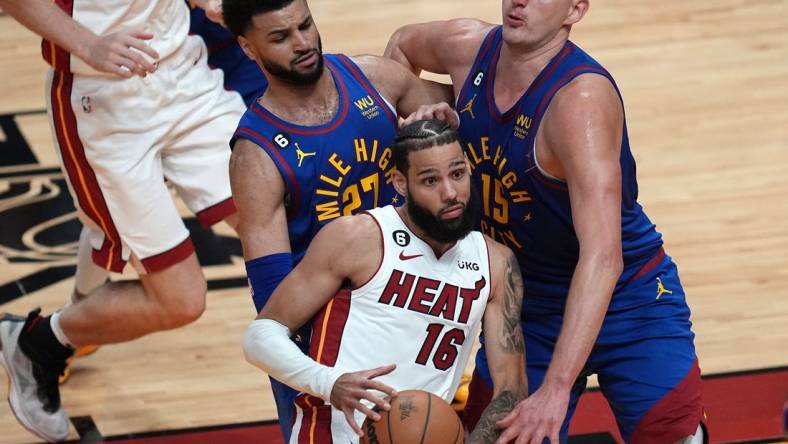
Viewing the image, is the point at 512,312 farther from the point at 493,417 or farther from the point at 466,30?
the point at 466,30

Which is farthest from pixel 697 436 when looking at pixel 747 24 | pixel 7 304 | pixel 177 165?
pixel 747 24

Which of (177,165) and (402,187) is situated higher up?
(402,187)

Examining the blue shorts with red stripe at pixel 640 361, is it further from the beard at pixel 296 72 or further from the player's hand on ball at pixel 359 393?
the beard at pixel 296 72

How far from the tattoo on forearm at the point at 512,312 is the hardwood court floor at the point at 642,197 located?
1.94 m

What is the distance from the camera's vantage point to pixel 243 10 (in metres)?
4.51

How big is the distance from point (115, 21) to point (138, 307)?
46.1 inches

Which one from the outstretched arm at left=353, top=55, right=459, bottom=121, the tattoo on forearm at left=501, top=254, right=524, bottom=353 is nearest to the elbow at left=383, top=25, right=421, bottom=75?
the outstretched arm at left=353, top=55, right=459, bottom=121

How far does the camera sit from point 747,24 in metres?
A: 9.77

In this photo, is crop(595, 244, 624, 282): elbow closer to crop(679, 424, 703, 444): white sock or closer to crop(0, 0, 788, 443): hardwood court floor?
crop(679, 424, 703, 444): white sock

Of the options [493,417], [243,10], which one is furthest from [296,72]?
[493,417]

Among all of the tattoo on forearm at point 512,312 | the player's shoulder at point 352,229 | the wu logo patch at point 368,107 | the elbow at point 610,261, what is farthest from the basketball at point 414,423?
the wu logo patch at point 368,107

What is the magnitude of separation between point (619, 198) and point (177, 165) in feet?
7.14

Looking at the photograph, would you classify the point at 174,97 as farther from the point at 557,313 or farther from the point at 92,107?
the point at 557,313

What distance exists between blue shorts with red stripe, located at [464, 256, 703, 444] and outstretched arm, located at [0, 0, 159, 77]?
1.70 metres
